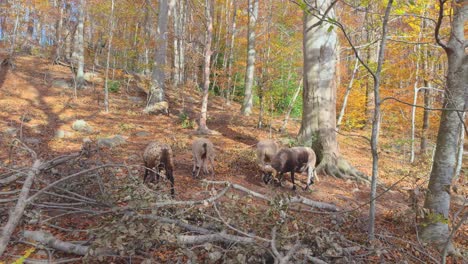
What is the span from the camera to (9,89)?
687 inches

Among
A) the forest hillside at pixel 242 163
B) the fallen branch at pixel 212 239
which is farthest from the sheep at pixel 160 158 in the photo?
the fallen branch at pixel 212 239

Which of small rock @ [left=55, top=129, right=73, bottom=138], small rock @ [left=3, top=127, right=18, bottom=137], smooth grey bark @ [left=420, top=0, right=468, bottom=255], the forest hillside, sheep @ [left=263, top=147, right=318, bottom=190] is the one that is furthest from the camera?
small rock @ [left=55, top=129, right=73, bottom=138]

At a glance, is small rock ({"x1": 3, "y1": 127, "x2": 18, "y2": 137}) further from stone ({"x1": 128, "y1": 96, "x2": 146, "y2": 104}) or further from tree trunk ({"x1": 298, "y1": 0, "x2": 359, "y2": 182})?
tree trunk ({"x1": 298, "y1": 0, "x2": 359, "y2": 182})

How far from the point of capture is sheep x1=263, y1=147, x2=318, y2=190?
747 centimetres

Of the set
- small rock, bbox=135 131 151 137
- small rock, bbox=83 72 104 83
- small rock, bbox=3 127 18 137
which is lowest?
small rock, bbox=135 131 151 137

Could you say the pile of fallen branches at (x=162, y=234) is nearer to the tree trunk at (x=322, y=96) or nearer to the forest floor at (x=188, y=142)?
the forest floor at (x=188, y=142)

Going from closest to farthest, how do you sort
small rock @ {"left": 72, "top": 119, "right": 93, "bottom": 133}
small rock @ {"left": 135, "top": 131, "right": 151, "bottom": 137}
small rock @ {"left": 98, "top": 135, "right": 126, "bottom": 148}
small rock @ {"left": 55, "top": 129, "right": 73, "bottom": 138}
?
1. small rock @ {"left": 98, "top": 135, "right": 126, "bottom": 148}
2. small rock @ {"left": 55, "top": 129, "right": 73, "bottom": 138}
3. small rock @ {"left": 72, "top": 119, "right": 93, "bottom": 133}
4. small rock @ {"left": 135, "top": 131, "right": 151, "bottom": 137}

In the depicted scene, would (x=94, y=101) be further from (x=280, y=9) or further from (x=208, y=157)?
(x=280, y=9)

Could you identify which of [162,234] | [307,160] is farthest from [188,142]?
[162,234]

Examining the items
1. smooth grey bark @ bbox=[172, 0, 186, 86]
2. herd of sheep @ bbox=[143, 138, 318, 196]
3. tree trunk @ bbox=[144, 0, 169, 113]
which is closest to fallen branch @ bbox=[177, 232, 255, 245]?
herd of sheep @ bbox=[143, 138, 318, 196]

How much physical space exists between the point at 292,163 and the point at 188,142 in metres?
4.96

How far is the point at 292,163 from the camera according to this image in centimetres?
755

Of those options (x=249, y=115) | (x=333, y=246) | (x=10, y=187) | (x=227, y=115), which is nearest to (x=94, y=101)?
(x=227, y=115)

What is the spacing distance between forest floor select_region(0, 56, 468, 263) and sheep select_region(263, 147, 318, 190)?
336 mm
